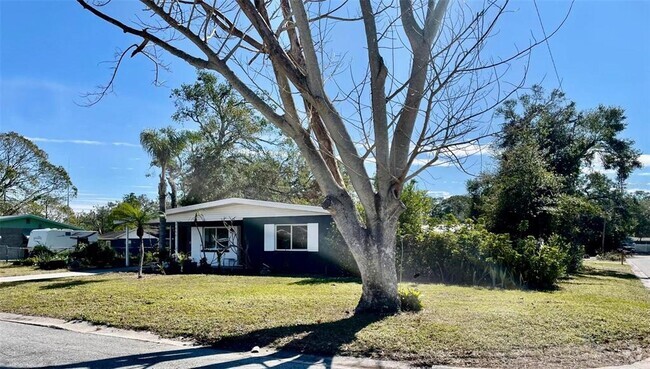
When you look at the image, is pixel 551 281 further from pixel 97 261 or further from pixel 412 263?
pixel 97 261

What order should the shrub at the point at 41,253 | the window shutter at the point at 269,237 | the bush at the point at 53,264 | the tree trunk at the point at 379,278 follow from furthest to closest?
the shrub at the point at 41,253 → the bush at the point at 53,264 → the window shutter at the point at 269,237 → the tree trunk at the point at 379,278

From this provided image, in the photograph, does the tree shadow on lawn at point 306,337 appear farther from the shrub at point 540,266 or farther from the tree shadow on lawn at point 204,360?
the shrub at point 540,266

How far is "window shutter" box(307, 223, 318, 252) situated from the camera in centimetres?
1825

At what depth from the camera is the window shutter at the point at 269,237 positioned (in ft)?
63.7

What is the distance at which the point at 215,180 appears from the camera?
97.5 ft

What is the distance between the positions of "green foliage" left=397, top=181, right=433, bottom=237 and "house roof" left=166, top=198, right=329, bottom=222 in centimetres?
294

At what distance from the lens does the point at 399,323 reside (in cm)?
695

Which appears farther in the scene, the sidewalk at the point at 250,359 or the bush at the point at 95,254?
the bush at the point at 95,254

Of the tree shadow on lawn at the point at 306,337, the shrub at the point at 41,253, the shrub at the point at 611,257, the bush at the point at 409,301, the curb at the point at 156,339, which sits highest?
the bush at the point at 409,301

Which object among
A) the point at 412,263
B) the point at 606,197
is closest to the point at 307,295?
the point at 412,263

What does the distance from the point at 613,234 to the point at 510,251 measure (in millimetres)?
17694

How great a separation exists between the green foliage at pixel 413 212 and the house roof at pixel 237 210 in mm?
2940

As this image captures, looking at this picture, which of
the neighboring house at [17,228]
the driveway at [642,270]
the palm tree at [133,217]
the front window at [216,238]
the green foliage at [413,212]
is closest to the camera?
the green foliage at [413,212]

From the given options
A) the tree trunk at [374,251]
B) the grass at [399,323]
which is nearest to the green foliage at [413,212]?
the grass at [399,323]
